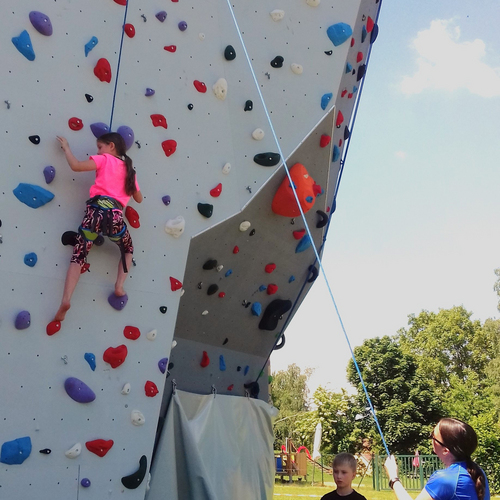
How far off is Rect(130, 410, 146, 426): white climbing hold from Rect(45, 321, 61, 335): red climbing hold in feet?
2.20

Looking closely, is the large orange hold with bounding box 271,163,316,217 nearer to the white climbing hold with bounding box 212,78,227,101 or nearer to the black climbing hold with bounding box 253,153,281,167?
the black climbing hold with bounding box 253,153,281,167

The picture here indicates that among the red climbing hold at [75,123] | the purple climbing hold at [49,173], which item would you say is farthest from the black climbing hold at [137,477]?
the red climbing hold at [75,123]

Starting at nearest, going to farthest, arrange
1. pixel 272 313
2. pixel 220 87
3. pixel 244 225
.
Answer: pixel 220 87 < pixel 244 225 < pixel 272 313

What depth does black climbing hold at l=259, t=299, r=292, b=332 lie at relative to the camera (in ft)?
17.9

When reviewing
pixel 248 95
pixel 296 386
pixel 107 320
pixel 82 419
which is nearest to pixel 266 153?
pixel 248 95

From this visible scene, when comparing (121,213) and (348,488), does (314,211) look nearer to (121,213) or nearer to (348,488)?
(121,213)

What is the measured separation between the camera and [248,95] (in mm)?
4203

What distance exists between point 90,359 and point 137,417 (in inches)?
18.0

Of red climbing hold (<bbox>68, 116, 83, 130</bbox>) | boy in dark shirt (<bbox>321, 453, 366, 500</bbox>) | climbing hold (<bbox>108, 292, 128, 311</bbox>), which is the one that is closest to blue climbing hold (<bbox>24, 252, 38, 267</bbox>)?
climbing hold (<bbox>108, 292, 128, 311</bbox>)

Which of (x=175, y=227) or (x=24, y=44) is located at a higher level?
(x=24, y=44)

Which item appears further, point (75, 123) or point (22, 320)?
point (75, 123)

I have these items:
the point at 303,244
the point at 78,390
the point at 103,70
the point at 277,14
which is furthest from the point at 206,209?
the point at 277,14

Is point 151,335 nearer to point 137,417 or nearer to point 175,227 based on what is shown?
point 137,417

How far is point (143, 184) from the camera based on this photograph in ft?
11.9
